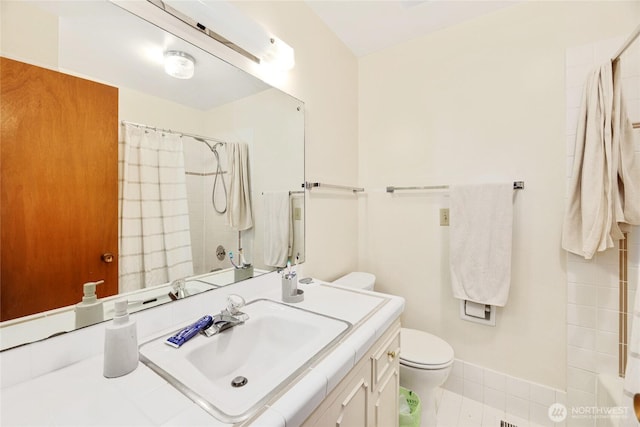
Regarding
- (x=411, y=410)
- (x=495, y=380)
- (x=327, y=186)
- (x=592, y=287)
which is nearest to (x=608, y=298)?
(x=592, y=287)

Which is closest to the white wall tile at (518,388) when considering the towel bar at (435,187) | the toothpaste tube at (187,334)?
the towel bar at (435,187)

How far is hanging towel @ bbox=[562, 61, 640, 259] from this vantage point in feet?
4.00

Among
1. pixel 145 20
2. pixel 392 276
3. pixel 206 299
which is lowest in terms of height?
pixel 392 276

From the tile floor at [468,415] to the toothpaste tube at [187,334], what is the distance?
1.52 m

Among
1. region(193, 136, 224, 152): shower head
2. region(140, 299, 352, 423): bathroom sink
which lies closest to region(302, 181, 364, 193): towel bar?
region(193, 136, 224, 152): shower head

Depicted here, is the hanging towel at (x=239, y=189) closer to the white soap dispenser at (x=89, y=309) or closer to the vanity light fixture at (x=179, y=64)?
the vanity light fixture at (x=179, y=64)

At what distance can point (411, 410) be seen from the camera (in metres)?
1.34

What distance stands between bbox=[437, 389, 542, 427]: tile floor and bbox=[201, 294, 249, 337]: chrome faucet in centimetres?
142

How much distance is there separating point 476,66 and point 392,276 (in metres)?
1.54

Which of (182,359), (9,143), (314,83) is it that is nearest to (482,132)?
(314,83)

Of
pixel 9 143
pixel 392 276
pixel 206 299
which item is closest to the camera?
pixel 9 143

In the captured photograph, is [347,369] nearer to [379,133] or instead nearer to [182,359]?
[182,359]

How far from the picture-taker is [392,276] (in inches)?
77.2

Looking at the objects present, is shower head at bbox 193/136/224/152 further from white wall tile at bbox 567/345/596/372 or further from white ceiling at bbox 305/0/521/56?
white wall tile at bbox 567/345/596/372
